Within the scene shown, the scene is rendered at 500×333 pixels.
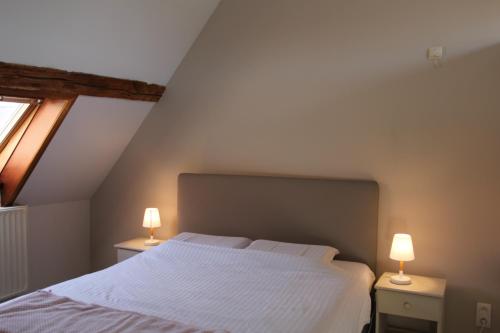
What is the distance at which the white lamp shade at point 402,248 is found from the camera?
2.63 metres

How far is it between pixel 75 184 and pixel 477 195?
3.03m

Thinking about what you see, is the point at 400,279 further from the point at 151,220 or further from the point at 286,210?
the point at 151,220

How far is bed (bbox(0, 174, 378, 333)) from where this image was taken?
6.62ft

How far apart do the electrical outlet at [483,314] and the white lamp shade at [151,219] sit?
2.30 m

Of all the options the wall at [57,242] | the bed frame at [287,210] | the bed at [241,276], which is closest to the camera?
the bed at [241,276]

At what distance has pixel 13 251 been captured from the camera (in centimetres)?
334

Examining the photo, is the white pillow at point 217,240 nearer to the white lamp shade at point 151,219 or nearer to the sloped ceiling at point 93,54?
the white lamp shade at point 151,219

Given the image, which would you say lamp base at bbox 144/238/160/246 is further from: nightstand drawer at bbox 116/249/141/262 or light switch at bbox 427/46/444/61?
light switch at bbox 427/46/444/61

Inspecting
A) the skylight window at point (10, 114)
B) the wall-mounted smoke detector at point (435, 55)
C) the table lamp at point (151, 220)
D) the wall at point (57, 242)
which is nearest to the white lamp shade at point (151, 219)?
the table lamp at point (151, 220)

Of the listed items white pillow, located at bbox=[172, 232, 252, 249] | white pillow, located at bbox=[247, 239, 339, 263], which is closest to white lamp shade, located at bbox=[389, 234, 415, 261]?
white pillow, located at bbox=[247, 239, 339, 263]

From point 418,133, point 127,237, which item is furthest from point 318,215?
point 127,237

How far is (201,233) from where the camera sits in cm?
345

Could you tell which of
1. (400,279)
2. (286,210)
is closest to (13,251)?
(286,210)

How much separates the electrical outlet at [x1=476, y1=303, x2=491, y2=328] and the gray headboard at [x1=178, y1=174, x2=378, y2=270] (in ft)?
2.15
